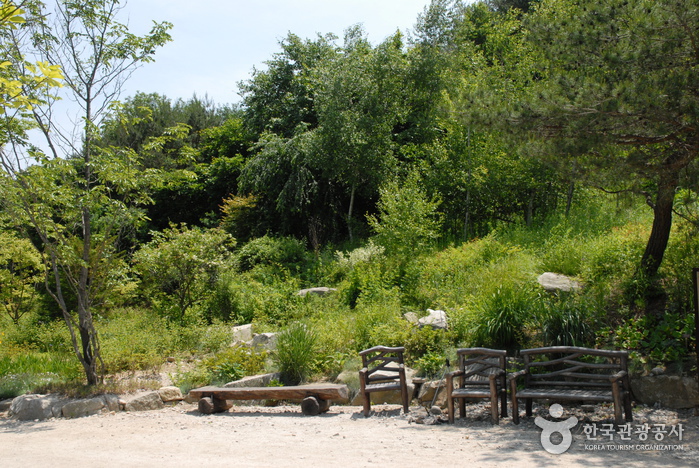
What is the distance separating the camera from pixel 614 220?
36.4 ft

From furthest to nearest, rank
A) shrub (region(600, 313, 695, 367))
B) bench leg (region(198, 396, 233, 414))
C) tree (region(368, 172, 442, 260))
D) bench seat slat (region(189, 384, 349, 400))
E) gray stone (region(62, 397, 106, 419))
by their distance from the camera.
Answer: tree (region(368, 172, 442, 260))
gray stone (region(62, 397, 106, 419))
bench leg (region(198, 396, 233, 414))
bench seat slat (region(189, 384, 349, 400))
shrub (region(600, 313, 695, 367))

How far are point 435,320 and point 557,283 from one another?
198cm

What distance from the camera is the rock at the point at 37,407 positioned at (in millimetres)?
7379

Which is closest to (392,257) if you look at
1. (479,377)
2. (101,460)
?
(479,377)

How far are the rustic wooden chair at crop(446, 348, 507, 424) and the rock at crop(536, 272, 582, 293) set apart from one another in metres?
2.19

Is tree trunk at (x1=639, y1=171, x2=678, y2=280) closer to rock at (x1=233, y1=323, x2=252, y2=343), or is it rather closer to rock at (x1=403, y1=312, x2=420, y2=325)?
rock at (x1=403, y1=312, x2=420, y2=325)

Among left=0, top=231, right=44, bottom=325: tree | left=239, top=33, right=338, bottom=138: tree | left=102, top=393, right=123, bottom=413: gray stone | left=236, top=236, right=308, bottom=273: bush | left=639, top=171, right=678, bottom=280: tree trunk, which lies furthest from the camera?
left=239, top=33, right=338, bottom=138: tree

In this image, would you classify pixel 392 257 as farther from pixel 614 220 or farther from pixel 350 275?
pixel 614 220

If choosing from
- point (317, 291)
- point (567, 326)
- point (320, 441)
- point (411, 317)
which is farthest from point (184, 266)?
point (567, 326)

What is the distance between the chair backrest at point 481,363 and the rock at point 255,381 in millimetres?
2867

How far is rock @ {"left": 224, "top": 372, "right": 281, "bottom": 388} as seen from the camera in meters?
7.54

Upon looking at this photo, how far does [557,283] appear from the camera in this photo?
26.7 ft

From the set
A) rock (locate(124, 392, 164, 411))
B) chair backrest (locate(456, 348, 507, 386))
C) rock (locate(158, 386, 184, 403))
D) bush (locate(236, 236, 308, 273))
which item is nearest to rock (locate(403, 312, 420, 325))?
chair backrest (locate(456, 348, 507, 386))

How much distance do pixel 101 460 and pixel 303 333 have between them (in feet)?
11.3
